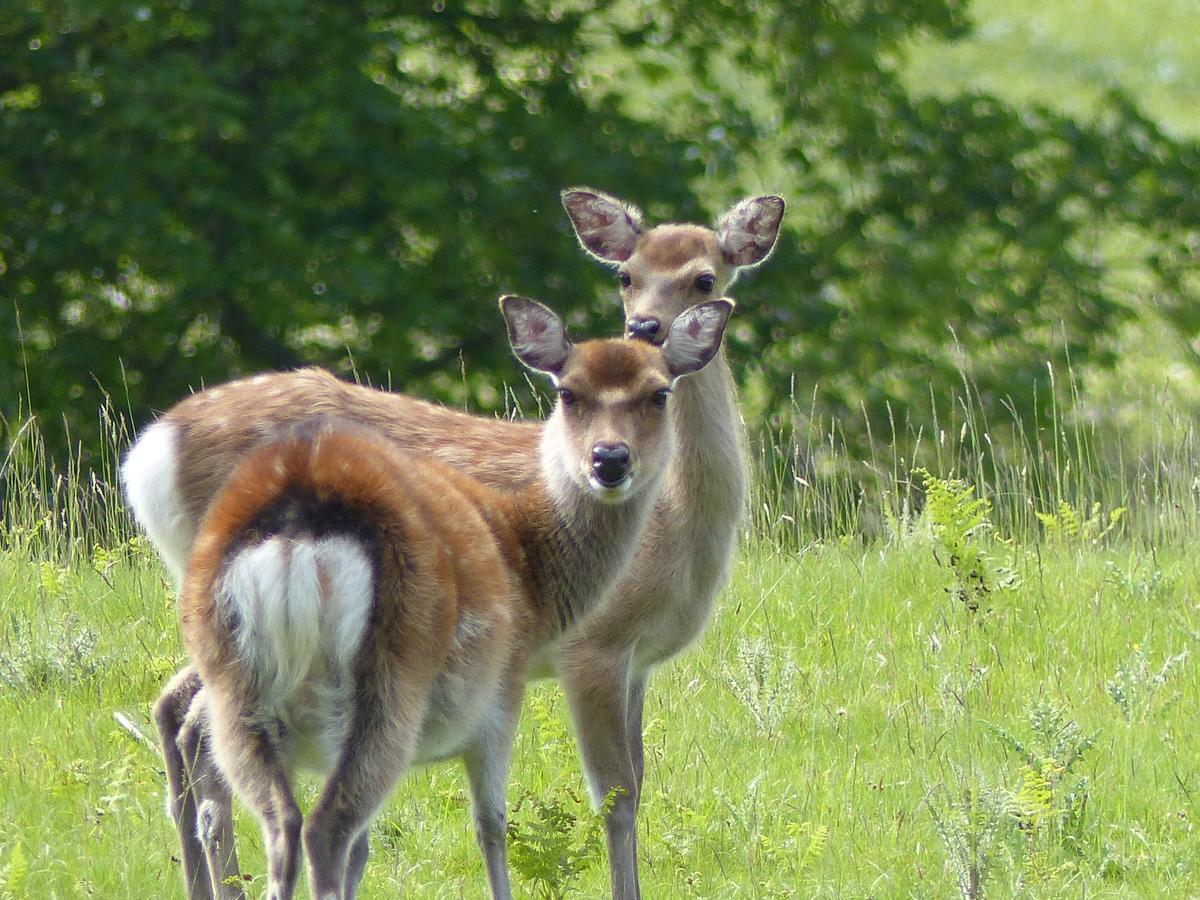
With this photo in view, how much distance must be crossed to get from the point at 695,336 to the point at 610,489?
0.70m

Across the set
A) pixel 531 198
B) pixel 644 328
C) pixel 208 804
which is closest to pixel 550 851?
pixel 208 804

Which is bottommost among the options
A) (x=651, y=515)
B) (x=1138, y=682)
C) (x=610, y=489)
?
(x=1138, y=682)

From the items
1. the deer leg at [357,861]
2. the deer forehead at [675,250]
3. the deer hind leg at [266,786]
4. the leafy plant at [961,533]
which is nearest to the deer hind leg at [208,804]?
the deer leg at [357,861]

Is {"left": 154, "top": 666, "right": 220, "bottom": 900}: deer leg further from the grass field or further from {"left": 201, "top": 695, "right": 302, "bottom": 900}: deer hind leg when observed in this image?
{"left": 201, "top": 695, "right": 302, "bottom": 900}: deer hind leg

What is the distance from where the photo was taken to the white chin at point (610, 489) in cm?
512

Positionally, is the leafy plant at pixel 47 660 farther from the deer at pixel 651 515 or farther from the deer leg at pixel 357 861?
the deer leg at pixel 357 861

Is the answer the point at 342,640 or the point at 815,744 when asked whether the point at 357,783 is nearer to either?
the point at 342,640

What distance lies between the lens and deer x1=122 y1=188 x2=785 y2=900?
17.5 ft

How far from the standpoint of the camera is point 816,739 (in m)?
5.82

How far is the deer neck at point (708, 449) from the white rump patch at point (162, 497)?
1531 millimetres

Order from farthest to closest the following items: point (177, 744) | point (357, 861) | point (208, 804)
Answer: point (177, 744)
point (208, 804)
point (357, 861)

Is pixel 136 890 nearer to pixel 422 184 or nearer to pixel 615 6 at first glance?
pixel 422 184

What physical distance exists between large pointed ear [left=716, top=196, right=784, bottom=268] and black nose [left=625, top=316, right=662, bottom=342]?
668 mm

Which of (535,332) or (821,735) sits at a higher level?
(535,332)
